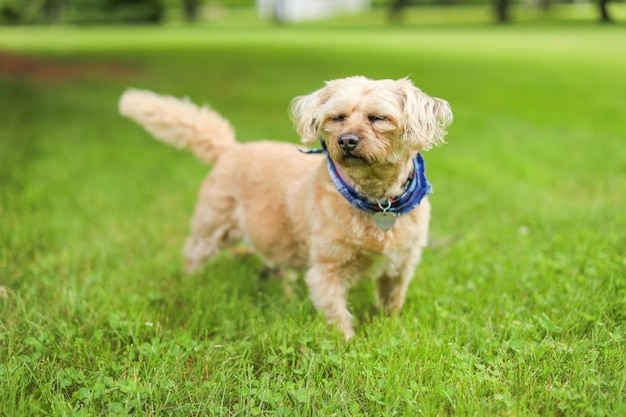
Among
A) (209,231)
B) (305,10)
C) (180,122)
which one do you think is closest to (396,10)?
(305,10)

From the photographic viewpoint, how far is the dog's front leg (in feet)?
11.9

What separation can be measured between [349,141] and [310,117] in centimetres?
46

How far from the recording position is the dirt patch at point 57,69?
15.5m

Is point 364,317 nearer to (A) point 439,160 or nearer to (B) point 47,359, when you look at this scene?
(B) point 47,359

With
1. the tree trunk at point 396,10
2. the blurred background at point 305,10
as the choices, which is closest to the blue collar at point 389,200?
the blurred background at point 305,10

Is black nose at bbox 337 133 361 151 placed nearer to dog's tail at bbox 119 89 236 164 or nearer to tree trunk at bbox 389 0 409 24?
dog's tail at bbox 119 89 236 164

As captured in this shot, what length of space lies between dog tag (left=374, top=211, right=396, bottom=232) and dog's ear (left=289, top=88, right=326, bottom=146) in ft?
2.04

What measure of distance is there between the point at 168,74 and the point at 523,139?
10.9 m

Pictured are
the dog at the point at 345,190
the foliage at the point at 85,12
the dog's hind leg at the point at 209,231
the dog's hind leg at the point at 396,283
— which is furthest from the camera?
the foliage at the point at 85,12

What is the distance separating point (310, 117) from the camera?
359 cm

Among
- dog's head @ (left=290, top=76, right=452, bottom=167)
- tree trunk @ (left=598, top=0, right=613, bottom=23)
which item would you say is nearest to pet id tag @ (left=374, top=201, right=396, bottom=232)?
dog's head @ (left=290, top=76, right=452, bottom=167)

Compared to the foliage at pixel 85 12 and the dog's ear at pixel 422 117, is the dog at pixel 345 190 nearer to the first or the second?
the dog's ear at pixel 422 117

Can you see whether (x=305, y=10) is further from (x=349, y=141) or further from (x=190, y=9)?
(x=349, y=141)

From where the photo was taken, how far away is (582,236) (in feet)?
15.6
